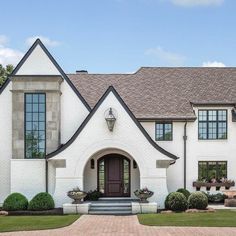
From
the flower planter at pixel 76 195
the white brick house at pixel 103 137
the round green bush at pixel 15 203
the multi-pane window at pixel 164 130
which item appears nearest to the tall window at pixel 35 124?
the white brick house at pixel 103 137

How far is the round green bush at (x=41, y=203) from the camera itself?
26.5 metres

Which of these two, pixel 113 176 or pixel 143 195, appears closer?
pixel 143 195

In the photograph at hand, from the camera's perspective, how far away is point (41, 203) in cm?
2655

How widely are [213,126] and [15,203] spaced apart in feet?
41.7

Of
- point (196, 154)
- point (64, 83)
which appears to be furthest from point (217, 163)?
point (64, 83)

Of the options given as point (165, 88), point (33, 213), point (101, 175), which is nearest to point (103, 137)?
point (101, 175)

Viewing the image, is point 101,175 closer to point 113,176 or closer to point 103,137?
point 113,176

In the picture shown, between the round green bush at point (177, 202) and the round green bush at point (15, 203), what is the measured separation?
778 cm

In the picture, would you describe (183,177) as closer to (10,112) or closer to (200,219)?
(200,219)

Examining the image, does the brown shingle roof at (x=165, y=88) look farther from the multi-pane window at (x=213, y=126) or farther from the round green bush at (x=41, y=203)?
→ the round green bush at (x=41, y=203)

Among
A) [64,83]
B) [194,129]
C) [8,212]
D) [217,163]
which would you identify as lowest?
[8,212]

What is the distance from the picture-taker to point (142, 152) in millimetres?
27656

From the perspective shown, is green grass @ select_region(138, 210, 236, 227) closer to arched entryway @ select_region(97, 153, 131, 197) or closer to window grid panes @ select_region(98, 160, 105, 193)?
arched entryway @ select_region(97, 153, 131, 197)

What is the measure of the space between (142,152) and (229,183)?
20.3ft
